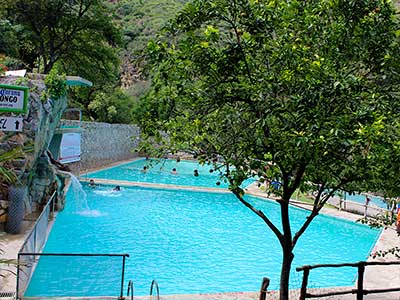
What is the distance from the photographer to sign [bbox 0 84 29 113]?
371 inches

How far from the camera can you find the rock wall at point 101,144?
974 inches

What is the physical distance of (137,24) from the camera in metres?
67.1

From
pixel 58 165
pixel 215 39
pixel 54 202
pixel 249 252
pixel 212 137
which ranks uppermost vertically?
pixel 215 39

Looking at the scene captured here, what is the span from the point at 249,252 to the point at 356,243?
4757 mm

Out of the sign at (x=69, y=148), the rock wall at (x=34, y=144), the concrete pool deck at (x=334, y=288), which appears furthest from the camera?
the sign at (x=69, y=148)

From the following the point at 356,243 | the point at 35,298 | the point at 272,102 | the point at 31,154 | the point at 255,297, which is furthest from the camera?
the point at 356,243

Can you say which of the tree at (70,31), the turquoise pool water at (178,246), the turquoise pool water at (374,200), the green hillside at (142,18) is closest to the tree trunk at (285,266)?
the turquoise pool water at (178,246)

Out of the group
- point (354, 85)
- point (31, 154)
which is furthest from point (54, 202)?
point (354, 85)

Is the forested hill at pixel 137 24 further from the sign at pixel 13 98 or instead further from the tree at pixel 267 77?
the tree at pixel 267 77

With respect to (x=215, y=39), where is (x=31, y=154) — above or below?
below

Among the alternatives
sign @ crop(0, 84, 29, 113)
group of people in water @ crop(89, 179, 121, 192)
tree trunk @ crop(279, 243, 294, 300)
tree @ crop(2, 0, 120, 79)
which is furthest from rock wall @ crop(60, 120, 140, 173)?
tree trunk @ crop(279, 243, 294, 300)

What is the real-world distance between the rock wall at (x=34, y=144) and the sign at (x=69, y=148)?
6.44 meters

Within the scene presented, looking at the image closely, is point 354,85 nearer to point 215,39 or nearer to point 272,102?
point 272,102

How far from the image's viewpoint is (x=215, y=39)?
17.3 ft
